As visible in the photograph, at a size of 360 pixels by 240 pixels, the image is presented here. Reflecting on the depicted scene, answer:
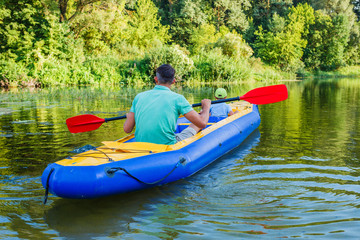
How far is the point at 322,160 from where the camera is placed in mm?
5000

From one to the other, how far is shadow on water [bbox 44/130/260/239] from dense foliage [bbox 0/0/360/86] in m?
16.5

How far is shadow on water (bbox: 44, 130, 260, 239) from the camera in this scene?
10.00ft

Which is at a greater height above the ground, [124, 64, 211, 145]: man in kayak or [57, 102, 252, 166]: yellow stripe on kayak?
[124, 64, 211, 145]: man in kayak

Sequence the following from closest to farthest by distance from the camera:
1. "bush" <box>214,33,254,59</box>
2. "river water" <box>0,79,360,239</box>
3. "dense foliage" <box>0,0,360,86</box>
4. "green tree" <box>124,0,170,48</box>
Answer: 1. "river water" <box>0,79,360,239</box>
2. "dense foliage" <box>0,0,360,86</box>
3. "bush" <box>214,33,254,59</box>
4. "green tree" <box>124,0,170,48</box>

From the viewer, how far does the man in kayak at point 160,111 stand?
13.2 feet

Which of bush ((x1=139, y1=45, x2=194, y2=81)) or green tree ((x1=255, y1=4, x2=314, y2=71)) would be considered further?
green tree ((x1=255, y1=4, x2=314, y2=71))

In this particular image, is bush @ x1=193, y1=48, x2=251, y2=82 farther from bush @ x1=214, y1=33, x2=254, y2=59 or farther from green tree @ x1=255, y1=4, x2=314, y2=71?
green tree @ x1=255, y1=4, x2=314, y2=71

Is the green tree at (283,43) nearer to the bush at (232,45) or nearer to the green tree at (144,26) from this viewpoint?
the bush at (232,45)

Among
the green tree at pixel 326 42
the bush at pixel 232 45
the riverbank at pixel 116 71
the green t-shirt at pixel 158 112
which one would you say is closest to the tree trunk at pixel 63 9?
the riverbank at pixel 116 71

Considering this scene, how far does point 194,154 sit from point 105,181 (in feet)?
4.30

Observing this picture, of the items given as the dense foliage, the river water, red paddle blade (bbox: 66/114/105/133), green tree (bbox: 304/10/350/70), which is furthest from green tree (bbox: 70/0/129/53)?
green tree (bbox: 304/10/350/70)

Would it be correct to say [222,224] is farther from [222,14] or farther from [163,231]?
[222,14]

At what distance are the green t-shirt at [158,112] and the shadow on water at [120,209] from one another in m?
0.58

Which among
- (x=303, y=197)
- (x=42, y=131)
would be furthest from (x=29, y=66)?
(x=303, y=197)
